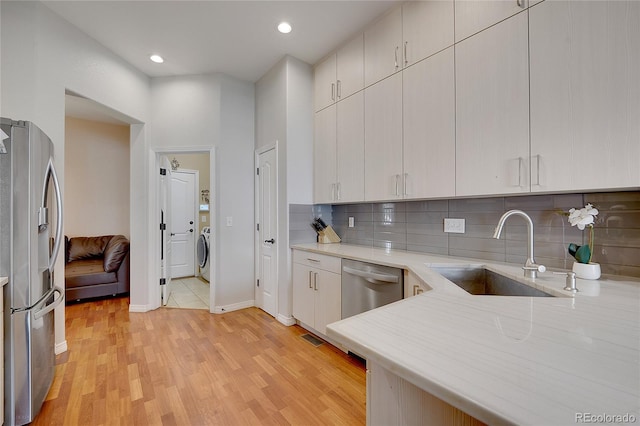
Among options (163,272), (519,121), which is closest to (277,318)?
(163,272)

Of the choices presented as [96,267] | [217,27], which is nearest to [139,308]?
[96,267]

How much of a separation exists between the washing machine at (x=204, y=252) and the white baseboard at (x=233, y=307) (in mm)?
1696

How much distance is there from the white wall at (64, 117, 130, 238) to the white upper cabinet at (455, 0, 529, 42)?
524cm

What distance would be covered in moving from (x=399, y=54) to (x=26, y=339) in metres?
3.19

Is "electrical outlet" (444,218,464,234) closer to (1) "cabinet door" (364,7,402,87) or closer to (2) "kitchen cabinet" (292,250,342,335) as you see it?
(2) "kitchen cabinet" (292,250,342,335)

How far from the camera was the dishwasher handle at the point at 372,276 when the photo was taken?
6.15 feet

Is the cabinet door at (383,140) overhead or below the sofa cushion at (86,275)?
overhead

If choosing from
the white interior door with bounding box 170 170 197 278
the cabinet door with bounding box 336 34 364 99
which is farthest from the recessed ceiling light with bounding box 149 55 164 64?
the white interior door with bounding box 170 170 197 278

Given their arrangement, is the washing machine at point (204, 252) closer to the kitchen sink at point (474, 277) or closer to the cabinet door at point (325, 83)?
the cabinet door at point (325, 83)

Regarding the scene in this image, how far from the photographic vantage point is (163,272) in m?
3.46

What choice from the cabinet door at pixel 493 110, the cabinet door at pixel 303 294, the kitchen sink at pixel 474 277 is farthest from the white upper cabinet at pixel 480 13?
the cabinet door at pixel 303 294

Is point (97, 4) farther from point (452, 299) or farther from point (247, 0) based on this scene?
point (452, 299)

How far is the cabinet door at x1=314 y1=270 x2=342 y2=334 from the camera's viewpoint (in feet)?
7.64

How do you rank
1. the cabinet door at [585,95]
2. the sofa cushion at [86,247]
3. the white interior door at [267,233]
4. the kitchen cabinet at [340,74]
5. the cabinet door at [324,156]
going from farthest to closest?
the sofa cushion at [86,247]
the white interior door at [267,233]
the cabinet door at [324,156]
the kitchen cabinet at [340,74]
the cabinet door at [585,95]
